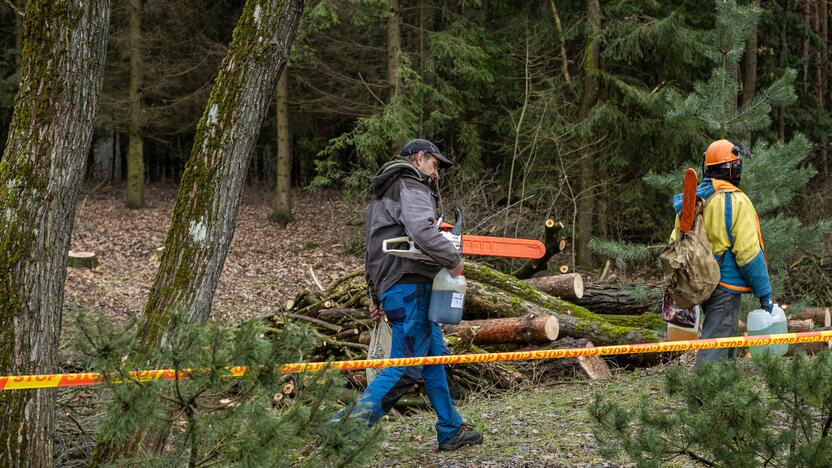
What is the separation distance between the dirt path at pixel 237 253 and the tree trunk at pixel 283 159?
313mm

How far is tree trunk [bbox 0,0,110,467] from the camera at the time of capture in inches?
160

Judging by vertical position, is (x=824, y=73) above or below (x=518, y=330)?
above

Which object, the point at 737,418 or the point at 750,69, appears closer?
the point at 737,418

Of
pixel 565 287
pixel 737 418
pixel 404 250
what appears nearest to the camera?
pixel 737 418

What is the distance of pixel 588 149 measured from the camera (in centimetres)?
1773

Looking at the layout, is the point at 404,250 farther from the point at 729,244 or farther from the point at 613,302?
the point at 613,302

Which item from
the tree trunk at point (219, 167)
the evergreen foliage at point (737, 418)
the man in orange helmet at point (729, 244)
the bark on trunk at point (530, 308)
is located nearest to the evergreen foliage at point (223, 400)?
the evergreen foliage at point (737, 418)

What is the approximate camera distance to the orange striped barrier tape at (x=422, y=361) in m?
2.97

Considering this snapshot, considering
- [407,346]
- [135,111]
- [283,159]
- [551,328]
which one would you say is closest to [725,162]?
[407,346]

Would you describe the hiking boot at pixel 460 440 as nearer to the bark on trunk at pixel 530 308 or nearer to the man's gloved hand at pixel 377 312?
the man's gloved hand at pixel 377 312

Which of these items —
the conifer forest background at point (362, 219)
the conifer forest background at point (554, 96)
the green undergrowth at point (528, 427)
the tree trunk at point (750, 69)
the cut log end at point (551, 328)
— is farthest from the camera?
the tree trunk at point (750, 69)

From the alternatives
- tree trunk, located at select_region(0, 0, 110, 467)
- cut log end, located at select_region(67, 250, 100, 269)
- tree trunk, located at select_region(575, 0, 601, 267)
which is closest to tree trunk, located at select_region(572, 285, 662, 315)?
tree trunk, located at select_region(575, 0, 601, 267)

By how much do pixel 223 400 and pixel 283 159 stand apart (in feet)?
60.1

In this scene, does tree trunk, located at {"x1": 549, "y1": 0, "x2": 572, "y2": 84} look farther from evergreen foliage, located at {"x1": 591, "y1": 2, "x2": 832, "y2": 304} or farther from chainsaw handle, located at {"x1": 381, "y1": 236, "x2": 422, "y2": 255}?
chainsaw handle, located at {"x1": 381, "y1": 236, "x2": 422, "y2": 255}
